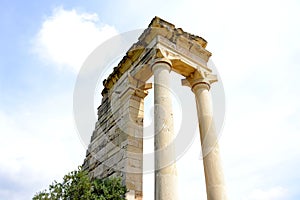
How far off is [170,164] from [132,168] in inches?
93.7

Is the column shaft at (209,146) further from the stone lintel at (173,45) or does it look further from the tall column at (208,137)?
the stone lintel at (173,45)

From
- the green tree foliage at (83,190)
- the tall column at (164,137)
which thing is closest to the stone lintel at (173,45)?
the tall column at (164,137)

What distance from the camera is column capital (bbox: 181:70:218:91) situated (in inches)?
484

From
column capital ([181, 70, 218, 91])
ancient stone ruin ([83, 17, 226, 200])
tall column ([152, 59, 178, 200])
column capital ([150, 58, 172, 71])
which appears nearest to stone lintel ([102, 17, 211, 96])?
ancient stone ruin ([83, 17, 226, 200])

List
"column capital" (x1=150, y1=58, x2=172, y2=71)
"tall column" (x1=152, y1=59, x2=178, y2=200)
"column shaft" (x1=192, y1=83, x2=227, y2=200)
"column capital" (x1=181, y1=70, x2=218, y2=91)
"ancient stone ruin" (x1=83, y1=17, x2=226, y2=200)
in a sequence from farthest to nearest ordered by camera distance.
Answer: "column capital" (x1=181, y1=70, x2=218, y2=91) → "column capital" (x1=150, y1=58, x2=172, y2=71) → "column shaft" (x1=192, y1=83, x2=227, y2=200) → "ancient stone ruin" (x1=83, y1=17, x2=226, y2=200) → "tall column" (x1=152, y1=59, x2=178, y2=200)

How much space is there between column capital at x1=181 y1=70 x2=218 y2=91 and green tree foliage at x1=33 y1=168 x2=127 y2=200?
5534 mm

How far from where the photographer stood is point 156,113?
9.70 meters

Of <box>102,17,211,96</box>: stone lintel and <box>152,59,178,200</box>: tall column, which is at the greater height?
<box>102,17,211,96</box>: stone lintel

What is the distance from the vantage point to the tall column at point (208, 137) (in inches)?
389

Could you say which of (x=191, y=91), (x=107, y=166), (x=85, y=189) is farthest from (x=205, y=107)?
(x=85, y=189)

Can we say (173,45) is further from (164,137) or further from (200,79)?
(164,137)

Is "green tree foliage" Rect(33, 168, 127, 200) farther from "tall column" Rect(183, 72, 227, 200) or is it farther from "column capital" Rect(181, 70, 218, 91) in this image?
"column capital" Rect(181, 70, 218, 91)

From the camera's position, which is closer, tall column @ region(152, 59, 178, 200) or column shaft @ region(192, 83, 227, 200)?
tall column @ region(152, 59, 178, 200)

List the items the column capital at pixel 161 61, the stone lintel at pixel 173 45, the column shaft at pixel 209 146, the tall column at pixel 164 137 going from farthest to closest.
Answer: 1. the stone lintel at pixel 173 45
2. the column capital at pixel 161 61
3. the column shaft at pixel 209 146
4. the tall column at pixel 164 137
